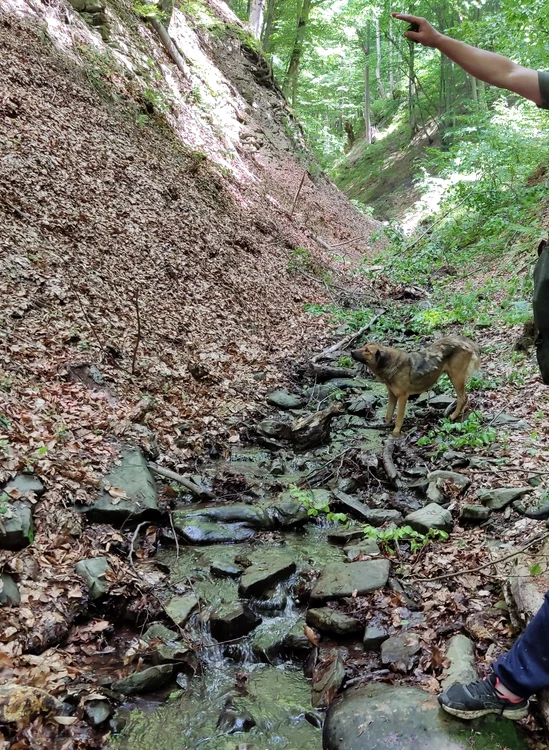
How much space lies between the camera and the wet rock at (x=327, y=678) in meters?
3.60

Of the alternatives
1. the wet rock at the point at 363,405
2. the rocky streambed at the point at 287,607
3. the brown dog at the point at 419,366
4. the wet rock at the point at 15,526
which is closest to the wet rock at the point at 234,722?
the rocky streambed at the point at 287,607

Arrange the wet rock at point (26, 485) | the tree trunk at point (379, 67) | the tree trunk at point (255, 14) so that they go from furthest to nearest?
1. the tree trunk at point (379, 67)
2. the tree trunk at point (255, 14)
3. the wet rock at point (26, 485)

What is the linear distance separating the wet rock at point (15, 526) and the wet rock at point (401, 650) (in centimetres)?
312

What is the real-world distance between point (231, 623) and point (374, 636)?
3.96ft

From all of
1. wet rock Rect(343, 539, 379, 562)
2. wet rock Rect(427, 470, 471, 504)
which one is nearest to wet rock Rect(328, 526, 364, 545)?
wet rock Rect(343, 539, 379, 562)

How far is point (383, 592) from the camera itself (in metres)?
4.42

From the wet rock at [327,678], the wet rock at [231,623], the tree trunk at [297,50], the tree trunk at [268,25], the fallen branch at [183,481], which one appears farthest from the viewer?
the tree trunk at [268,25]

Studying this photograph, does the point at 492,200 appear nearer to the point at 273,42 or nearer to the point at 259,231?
the point at 259,231

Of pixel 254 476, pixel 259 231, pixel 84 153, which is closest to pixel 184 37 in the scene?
pixel 259 231

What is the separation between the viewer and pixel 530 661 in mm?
2518

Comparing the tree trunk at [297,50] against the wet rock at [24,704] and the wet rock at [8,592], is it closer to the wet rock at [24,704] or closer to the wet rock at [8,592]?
the wet rock at [8,592]

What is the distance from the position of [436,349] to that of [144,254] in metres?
6.00

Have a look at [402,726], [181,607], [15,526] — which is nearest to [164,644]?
[181,607]

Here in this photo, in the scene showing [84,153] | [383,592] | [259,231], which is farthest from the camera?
[259,231]
